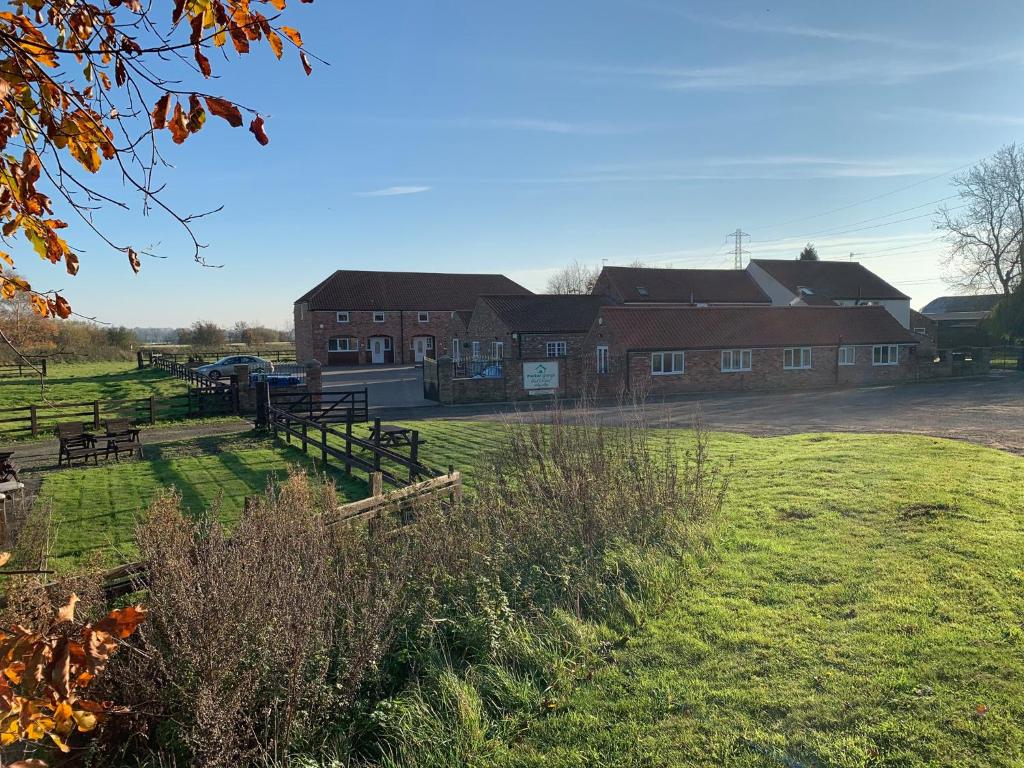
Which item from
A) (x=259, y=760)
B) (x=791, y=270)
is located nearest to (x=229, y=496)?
(x=259, y=760)

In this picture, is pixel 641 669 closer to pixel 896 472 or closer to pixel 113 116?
pixel 113 116

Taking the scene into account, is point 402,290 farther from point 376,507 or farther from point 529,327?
point 376,507

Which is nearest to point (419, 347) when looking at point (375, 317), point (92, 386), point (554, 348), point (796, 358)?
point (375, 317)

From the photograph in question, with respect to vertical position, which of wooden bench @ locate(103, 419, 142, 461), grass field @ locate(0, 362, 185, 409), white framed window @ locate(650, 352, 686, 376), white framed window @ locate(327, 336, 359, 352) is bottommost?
wooden bench @ locate(103, 419, 142, 461)

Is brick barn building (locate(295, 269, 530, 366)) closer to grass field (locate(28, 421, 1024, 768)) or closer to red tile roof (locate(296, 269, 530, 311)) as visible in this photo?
red tile roof (locate(296, 269, 530, 311))

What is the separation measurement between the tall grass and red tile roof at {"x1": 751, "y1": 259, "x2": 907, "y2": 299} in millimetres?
51863

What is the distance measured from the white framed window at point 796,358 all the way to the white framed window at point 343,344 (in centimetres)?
3170

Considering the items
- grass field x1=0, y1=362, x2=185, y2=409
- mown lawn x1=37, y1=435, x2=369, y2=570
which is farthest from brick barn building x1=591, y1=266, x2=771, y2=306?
mown lawn x1=37, y1=435, x2=369, y2=570

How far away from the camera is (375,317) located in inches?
2078

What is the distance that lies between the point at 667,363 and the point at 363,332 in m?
27.9

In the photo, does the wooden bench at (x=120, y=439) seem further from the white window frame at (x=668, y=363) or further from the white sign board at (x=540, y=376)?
the white window frame at (x=668, y=363)

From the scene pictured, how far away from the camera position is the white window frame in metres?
32.0

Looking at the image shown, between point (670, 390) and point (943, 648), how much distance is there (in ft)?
89.1

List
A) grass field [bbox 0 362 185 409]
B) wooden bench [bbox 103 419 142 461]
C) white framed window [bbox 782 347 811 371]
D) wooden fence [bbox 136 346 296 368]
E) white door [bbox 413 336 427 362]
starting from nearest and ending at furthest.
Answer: wooden bench [bbox 103 419 142 461], grass field [bbox 0 362 185 409], white framed window [bbox 782 347 811 371], wooden fence [bbox 136 346 296 368], white door [bbox 413 336 427 362]
